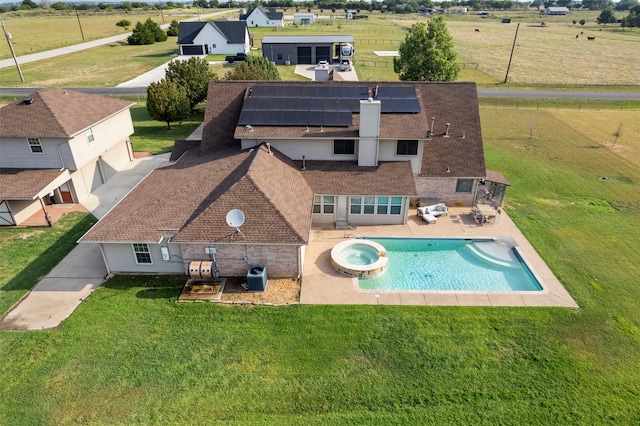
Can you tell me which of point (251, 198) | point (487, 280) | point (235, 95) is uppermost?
point (235, 95)

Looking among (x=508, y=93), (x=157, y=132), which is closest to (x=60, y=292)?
(x=157, y=132)

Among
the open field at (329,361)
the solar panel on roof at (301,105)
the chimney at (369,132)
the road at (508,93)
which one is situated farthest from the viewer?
the road at (508,93)

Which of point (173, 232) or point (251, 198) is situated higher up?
point (251, 198)

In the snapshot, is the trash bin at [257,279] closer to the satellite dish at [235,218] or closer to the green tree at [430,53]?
the satellite dish at [235,218]

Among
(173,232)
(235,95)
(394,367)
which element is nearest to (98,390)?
(173,232)

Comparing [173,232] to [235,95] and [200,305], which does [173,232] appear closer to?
[200,305]

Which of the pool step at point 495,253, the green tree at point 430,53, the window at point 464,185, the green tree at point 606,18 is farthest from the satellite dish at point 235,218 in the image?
the green tree at point 606,18
